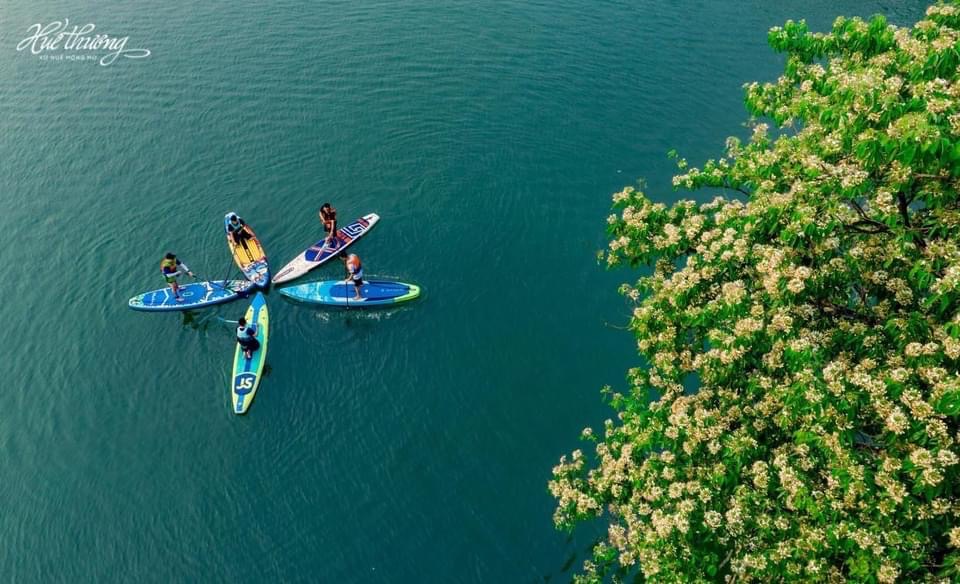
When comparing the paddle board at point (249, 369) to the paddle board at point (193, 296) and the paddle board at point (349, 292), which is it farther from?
the paddle board at point (349, 292)

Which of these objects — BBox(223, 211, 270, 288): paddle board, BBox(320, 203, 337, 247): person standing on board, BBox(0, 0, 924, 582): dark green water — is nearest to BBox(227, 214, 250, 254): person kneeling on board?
BBox(223, 211, 270, 288): paddle board

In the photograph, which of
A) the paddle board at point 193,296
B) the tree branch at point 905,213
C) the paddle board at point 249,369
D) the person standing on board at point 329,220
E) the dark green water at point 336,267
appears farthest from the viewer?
the person standing on board at point 329,220

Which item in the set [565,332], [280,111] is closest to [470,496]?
[565,332]

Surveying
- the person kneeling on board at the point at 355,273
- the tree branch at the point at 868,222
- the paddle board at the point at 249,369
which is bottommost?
the paddle board at the point at 249,369

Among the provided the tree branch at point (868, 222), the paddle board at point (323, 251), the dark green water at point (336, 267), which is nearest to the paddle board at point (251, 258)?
the paddle board at point (323, 251)

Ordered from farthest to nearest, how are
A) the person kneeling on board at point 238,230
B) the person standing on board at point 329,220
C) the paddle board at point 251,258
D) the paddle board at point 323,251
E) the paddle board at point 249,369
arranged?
the person kneeling on board at point 238,230, the person standing on board at point 329,220, the paddle board at point 323,251, the paddle board at point 251,258, the paddle board at point 249,369

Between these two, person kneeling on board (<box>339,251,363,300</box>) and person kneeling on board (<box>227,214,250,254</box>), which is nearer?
person kneeling on board (<box>339,251,363,300</box>)

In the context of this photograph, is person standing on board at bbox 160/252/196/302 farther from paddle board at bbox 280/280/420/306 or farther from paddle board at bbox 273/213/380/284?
paddle board at bbox 280/280/420/306
